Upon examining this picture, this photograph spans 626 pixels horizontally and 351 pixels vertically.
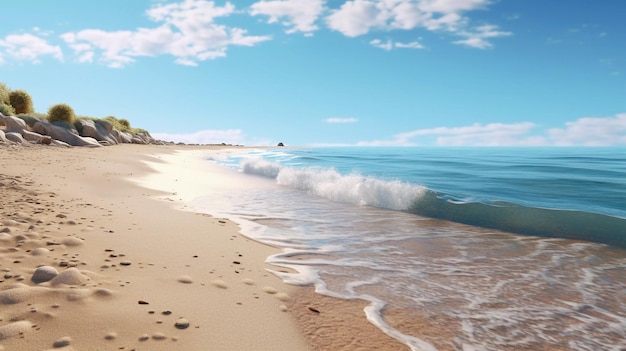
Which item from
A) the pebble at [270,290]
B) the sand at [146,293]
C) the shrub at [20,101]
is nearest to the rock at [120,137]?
the shrub at [20,101]

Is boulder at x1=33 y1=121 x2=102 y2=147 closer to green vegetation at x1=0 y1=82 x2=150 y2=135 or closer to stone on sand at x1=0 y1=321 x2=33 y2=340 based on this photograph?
green vegetation at x1=0 y1=82 x2=150 y2=135

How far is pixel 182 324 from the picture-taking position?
3090 mm

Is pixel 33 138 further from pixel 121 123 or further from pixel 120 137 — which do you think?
pixel 121 123

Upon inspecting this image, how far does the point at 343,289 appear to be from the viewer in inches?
177

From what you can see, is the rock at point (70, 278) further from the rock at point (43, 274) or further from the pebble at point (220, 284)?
the pebble at point (220, 284)

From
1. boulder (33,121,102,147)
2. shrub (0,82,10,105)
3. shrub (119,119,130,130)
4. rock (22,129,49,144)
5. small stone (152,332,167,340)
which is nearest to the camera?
small stone (152,332,167,340)

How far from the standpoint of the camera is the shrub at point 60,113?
27.1m

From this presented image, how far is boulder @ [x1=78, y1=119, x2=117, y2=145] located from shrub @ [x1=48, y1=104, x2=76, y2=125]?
1.60 metres

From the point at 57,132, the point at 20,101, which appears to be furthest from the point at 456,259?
the point at 20,101

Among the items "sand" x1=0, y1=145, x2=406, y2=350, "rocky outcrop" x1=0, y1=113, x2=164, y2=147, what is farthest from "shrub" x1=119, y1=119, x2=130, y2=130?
"sand" x1=0, y1=145, x2=406, y2=350

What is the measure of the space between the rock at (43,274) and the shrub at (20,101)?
108 ft

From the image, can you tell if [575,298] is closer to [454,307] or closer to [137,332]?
[454,307]

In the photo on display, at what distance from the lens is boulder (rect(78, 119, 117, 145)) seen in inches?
1158

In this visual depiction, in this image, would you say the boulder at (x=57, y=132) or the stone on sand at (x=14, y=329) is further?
the boulder at (x=57, y=132)
